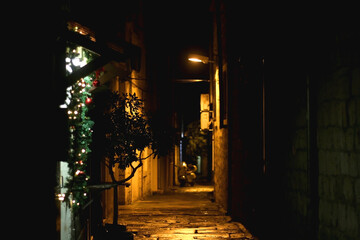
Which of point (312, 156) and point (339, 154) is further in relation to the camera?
point (312, 156)

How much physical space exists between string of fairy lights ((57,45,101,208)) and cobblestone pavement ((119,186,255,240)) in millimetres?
3413

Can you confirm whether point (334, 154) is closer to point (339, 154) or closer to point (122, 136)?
point (339, 154)

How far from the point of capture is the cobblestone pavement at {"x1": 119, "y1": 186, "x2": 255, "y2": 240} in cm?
1151

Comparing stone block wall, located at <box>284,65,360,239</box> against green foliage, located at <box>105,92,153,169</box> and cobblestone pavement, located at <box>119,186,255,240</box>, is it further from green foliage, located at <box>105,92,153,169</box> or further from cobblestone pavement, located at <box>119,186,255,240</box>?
green foliage, located at <box>105,92,153,169</box>

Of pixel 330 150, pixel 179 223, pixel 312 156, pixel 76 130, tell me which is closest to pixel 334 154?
pixel 330 150

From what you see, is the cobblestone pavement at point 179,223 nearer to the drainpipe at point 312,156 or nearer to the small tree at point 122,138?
the small tree at point 122,138

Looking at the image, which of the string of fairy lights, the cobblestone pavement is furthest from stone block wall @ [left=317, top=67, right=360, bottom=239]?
the cobblestone pavement

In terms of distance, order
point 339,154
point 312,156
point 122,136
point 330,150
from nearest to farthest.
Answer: point 339,154
point 330,150
point 312,156
point 122,136

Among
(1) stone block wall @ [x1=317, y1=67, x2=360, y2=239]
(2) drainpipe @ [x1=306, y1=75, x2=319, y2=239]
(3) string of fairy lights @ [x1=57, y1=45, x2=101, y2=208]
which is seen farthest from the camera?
(3) string of fairy lights @ [x1=57, y1=45, x2=101, y2=208]

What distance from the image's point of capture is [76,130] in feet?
26.7

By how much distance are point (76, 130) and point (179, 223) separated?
20.4 ft

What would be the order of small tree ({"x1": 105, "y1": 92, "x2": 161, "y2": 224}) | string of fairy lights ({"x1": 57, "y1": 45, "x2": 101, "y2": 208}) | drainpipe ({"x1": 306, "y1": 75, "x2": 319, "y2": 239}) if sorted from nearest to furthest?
drainpipe ({"x1": 306, "y1": 75, "x2": 319, "y2": 239}), string of fairy lights ({"x1": 57, "y1": 45, "x2": 101, "y2": 208}), small tree ({"x1": 105, "y1": 92, "x2": 161, "y2": 224})

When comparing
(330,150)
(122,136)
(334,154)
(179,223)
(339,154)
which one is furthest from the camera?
(179,223)

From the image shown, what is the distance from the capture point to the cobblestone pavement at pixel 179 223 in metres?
11.5
